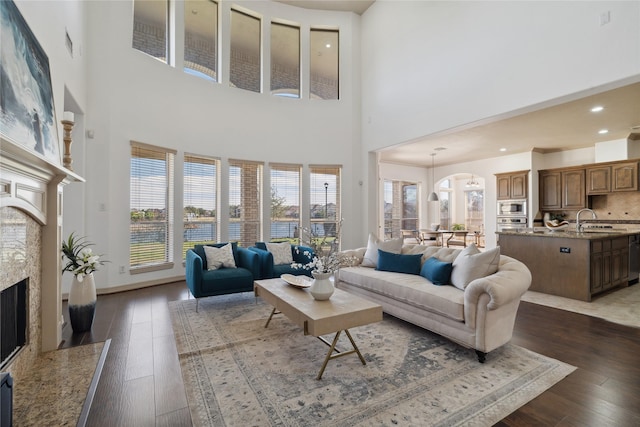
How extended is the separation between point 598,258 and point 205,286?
19.1 feet

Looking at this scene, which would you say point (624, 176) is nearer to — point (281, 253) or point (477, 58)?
point (477, 58)

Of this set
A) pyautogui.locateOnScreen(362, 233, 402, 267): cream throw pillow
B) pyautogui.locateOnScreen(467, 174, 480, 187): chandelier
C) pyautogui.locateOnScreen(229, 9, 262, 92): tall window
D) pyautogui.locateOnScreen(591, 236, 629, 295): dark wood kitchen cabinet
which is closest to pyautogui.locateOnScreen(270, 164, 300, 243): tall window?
pyautogui.locateOnScreen(229, 9, 262, 92): tall window

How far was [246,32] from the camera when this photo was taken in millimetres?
6652

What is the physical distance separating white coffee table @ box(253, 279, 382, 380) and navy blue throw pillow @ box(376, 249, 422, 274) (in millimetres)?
1227

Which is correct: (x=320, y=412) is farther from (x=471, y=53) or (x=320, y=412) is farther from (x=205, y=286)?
(x=471, y=53)

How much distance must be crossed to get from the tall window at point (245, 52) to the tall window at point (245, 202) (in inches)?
71.2

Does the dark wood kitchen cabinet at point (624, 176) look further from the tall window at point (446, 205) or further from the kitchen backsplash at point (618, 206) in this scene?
the tall window at point (446, 205)

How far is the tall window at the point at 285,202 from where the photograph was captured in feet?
22.4

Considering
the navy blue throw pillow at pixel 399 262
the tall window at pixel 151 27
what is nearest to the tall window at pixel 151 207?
the tall window at pixel 151 27

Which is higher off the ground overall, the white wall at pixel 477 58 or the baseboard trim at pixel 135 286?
the white wall at pixel 477 58

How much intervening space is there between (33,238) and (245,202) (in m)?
4.11

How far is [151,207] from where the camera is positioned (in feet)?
17.8

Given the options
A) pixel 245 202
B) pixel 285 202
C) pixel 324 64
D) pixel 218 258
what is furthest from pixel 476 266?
pixel 324 64

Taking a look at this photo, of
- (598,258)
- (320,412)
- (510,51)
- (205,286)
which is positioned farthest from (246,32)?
(598,258)
